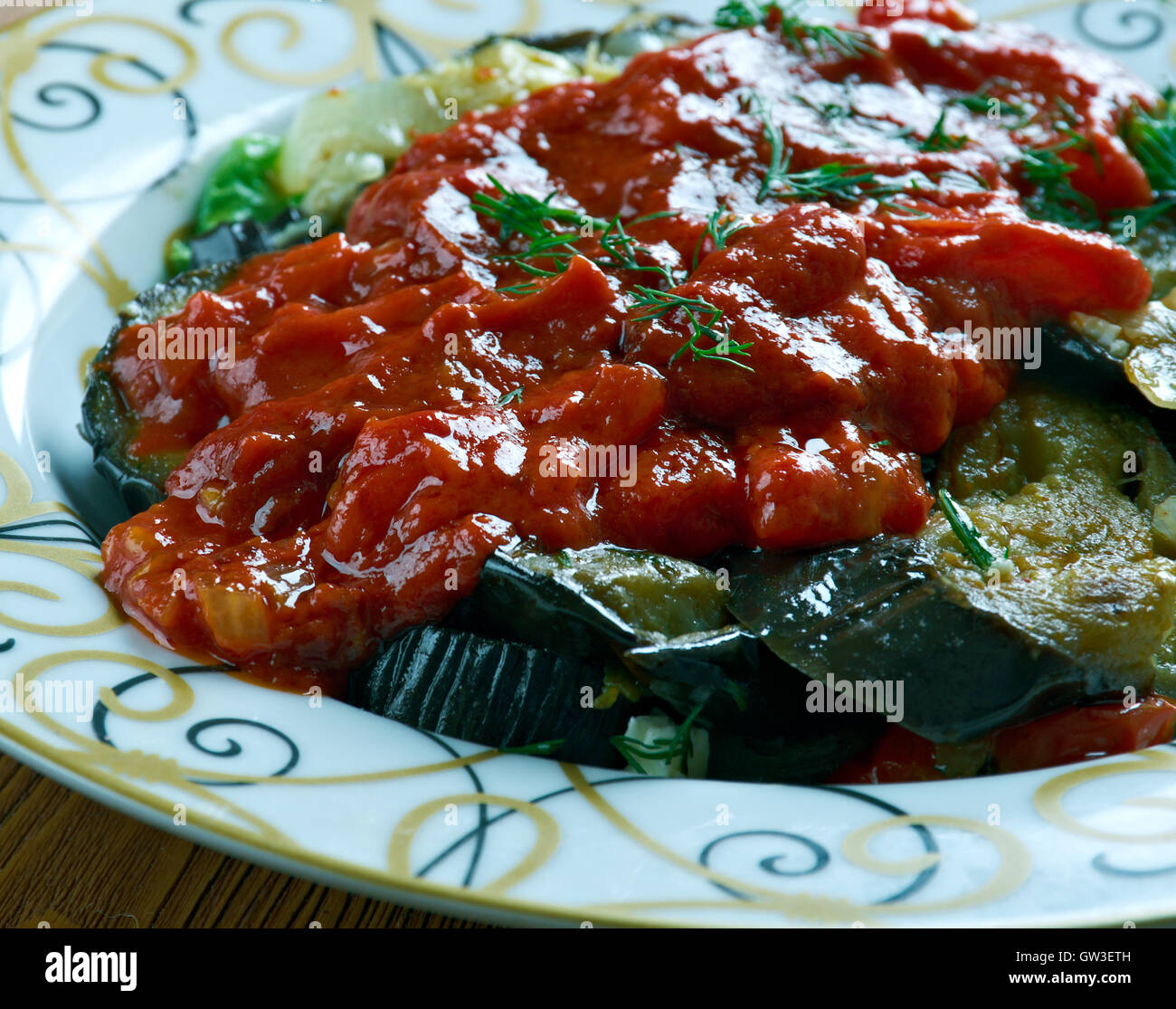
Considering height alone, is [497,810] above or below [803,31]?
below

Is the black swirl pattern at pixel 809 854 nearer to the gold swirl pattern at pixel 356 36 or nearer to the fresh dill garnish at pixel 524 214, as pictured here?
the fresh dill garnish at pixel 524 214

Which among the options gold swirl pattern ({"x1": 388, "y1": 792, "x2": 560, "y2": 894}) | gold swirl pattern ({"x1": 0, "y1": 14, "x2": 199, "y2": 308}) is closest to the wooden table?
gold swirl pattern ({"x1": 388, "y1": 792, "x2": 560, "y2": 894})

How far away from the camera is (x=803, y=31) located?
15.3 feet

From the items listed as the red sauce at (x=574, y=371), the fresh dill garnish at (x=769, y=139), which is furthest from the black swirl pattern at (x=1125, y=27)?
the fresh dill garnish at (x=769, y=139)

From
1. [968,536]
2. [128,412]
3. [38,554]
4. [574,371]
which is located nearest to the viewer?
[968,536]

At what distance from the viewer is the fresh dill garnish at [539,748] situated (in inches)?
Answer: 115

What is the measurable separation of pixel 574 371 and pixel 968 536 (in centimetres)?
116

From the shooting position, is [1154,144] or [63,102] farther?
[63,102]

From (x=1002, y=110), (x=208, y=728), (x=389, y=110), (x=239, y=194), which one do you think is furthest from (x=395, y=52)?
(x=208, y=728)

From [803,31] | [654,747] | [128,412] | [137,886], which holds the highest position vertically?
[803,31]

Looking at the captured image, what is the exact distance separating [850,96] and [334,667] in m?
2.90

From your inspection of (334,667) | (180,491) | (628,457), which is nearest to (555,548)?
(628,457)

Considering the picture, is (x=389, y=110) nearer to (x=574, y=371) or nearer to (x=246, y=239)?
(x=246, y=239)

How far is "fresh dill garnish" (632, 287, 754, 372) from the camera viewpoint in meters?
3.34
